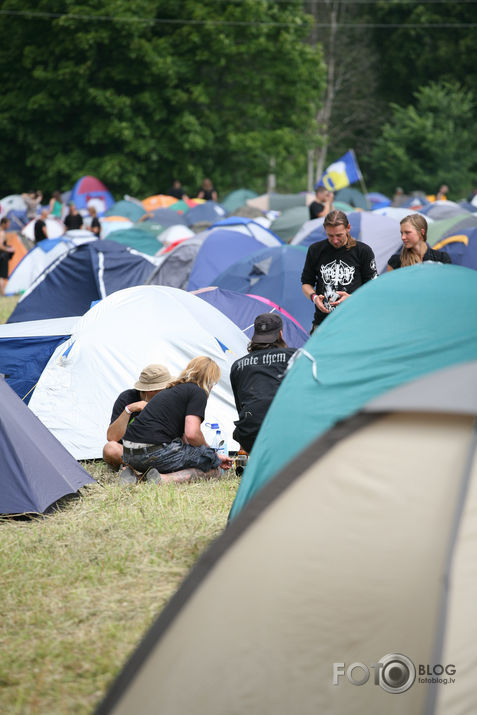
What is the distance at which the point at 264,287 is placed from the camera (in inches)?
406

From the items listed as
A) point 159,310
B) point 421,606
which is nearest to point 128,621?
point 421,606

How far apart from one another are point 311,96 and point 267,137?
2.39 metres

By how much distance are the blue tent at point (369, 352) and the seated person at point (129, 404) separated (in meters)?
2.18

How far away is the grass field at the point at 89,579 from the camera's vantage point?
11.4ft

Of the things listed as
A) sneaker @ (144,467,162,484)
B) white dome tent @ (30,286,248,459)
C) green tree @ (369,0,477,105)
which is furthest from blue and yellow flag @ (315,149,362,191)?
green tree @ (369,0,477,105)

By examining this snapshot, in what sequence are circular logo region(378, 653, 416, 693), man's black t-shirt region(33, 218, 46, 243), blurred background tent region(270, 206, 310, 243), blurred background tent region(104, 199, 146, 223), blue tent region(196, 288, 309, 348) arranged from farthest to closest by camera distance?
blurred background tent region(104, 199, 146, 223)
blurred background tent region(270, 206, 310, 243)
man's black t-shirt region(33, 218, 46, 243)
blue tent region(196, 288, 309, 348)
circular logo region(378, 653, 416, 693)

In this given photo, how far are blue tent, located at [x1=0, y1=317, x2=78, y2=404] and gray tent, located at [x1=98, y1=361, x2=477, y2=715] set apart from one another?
4.95 metres

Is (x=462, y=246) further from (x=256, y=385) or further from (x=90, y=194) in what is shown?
(x=90, y=194)

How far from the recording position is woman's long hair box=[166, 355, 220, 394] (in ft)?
19.8

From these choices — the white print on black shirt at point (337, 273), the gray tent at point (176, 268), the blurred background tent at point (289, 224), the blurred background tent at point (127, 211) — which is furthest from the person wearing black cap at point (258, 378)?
the blurred background tent at point (127, 211)

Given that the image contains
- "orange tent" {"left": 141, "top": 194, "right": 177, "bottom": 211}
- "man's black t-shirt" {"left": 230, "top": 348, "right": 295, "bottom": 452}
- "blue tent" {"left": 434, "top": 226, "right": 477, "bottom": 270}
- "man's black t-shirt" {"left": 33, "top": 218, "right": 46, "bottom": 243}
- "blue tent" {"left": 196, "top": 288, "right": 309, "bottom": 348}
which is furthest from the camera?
"orange tent" {"left": 141, "top": 194, "right": 177, "bottom": 211}

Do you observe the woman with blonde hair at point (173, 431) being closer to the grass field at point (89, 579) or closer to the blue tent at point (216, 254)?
the grass field at point (89, 579)

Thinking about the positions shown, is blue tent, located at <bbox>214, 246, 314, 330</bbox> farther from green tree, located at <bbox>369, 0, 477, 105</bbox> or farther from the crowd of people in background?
green tree, located at <bbox>369, 0, 477, 105</bbox>

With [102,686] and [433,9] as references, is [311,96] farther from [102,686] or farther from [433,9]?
[102,686]
